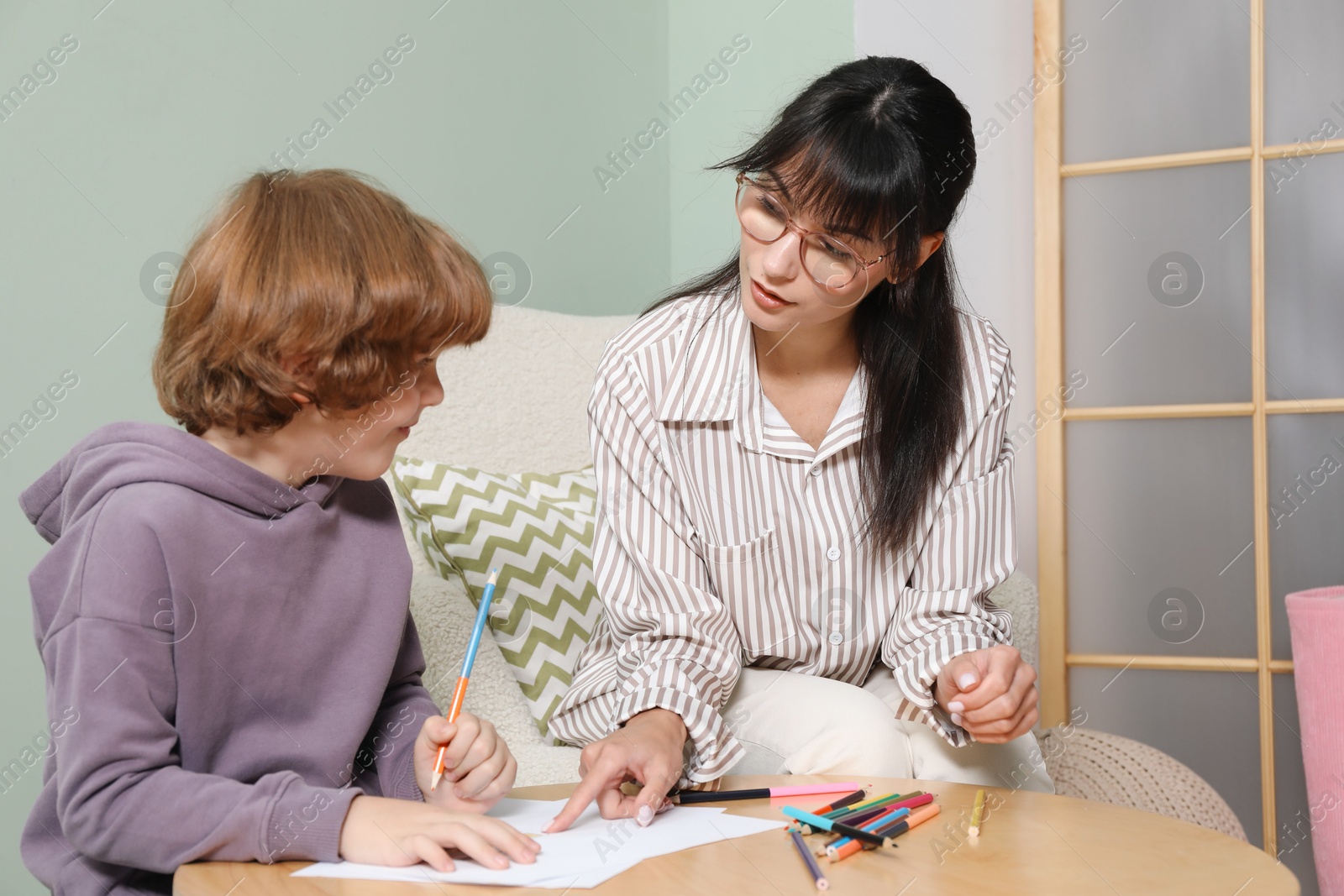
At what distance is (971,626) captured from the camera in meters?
1.12

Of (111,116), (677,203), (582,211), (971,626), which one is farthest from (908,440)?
(677,203)

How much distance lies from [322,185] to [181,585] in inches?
13.4

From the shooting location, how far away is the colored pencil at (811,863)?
66 centimetres

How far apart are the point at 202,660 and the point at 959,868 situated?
560 millimetres

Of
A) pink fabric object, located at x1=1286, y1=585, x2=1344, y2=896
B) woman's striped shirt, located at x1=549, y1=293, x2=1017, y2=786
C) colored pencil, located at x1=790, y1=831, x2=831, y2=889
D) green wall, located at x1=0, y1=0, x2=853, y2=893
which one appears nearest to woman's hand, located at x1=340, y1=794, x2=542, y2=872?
colored pencil, located at x1=790, y1=831, x2=831, y2=889

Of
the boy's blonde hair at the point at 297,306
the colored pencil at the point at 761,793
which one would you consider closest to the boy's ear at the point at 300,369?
the boy's blonde hair at the point at 297,306

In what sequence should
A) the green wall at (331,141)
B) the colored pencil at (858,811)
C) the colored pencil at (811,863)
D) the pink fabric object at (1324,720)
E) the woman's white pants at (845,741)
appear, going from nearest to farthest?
the colored pencil at (811,863) → the colored pencil at (858,811) → the woman's white pants at (845,741) → the green wall at (331,141) → the pink fabric object at (1324,720)

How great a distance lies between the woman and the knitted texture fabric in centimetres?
31

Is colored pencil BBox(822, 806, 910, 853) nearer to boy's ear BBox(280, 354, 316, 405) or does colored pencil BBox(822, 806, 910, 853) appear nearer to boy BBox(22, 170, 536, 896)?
boy BBox(22, 170, 536, 896)

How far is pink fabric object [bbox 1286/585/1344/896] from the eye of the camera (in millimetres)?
1711

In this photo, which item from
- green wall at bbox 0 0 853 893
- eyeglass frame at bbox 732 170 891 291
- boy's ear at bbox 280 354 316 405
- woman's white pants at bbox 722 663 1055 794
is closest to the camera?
boy's ear at bbox 280 354 316 405

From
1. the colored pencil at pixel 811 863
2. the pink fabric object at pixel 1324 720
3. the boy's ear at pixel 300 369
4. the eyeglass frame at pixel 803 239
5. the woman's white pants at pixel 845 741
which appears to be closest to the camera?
the colored pencil at pixel 811 863

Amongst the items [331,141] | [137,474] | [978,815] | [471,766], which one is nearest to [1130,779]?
[978,815]

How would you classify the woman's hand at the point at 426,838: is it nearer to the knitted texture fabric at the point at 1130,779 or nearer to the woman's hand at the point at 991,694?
the woman's hand at the point at 991,694
